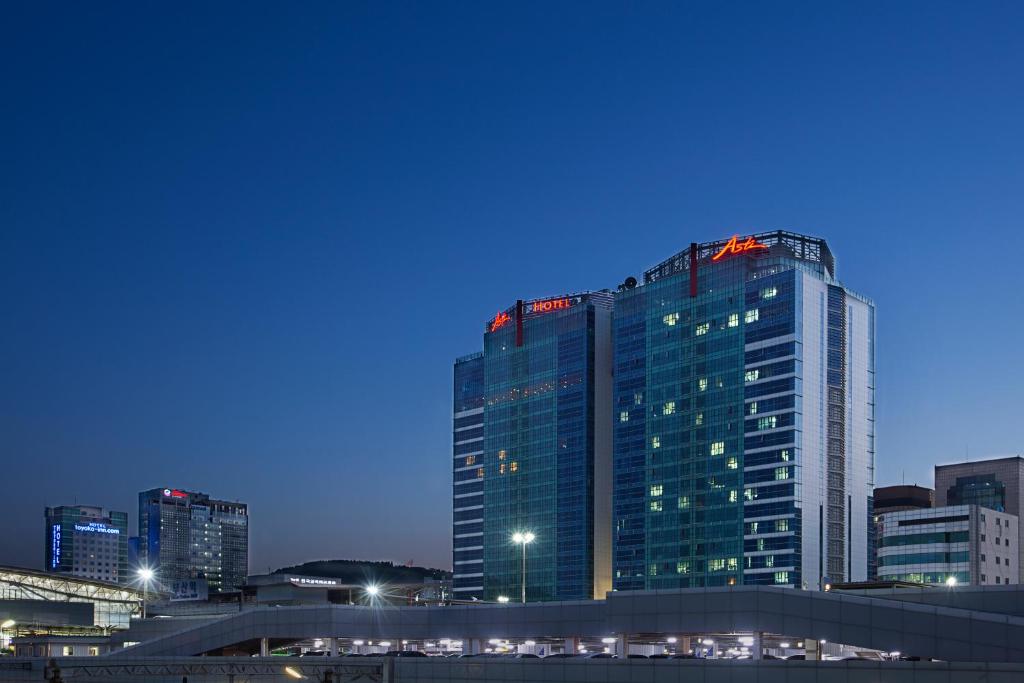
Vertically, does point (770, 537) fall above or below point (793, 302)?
below

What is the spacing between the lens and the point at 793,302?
656 ft

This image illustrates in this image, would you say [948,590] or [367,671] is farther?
[367,671]

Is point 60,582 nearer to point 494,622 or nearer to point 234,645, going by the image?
point 234,645

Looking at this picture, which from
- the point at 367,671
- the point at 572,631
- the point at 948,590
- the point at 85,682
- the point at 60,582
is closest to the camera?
the point at 948,590

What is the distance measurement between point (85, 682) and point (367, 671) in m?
30.4

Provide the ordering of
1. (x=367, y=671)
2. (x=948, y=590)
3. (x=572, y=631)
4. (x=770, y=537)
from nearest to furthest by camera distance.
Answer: (x=948, y=590) → (x=367, y=671) → (x=572, y=631) → (x=770, y=537)

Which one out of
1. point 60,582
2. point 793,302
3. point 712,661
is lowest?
point 60,582

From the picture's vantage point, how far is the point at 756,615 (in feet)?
255

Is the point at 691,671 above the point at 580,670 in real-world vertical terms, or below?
above

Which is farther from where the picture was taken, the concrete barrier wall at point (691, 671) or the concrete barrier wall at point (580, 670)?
the concrete barrier wall at point (580, 670)

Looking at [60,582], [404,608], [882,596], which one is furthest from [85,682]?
[60,582]

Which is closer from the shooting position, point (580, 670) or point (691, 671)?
point (691, 671)

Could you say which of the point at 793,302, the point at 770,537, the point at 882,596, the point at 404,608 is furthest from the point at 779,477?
the point at 882,596

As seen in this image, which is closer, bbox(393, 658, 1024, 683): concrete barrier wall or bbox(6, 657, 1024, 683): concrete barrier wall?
bbox(393, 658, 1024, 683): concrete barrier wall
